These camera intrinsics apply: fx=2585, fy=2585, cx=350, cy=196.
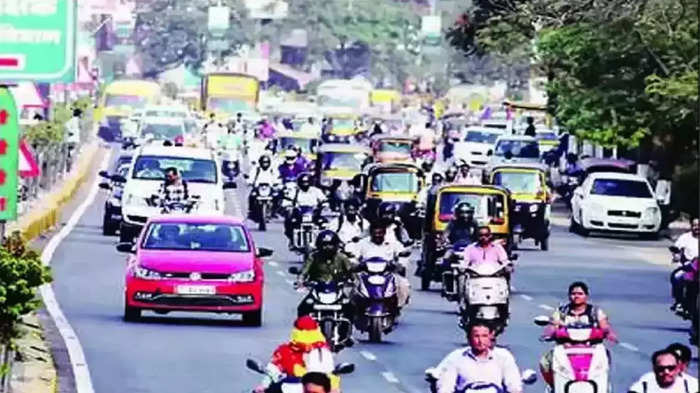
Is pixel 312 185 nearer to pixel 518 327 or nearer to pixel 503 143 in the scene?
pixel 518 327

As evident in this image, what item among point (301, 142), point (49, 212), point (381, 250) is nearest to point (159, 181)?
point (49, 212)

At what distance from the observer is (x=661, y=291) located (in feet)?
134

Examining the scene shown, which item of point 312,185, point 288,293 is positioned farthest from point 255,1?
point 288,293

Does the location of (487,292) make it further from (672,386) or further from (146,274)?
(672,386)

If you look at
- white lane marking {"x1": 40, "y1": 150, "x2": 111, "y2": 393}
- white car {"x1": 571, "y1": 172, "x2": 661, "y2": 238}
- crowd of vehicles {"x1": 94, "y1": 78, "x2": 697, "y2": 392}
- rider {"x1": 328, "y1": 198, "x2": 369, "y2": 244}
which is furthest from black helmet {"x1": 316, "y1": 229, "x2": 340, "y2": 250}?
white car {"x1": 571, "y1": 172, "x2": 661, "y2": 238}

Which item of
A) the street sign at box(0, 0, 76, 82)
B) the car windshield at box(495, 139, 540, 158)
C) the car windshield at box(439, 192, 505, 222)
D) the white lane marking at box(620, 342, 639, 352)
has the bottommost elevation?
the white lane marking at box(620, 342, 639, 352)

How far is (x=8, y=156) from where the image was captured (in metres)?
19.0

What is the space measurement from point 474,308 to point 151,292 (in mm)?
3968

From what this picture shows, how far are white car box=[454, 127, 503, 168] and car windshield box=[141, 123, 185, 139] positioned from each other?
9506 millimetres

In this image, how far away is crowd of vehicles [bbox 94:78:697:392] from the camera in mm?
28891

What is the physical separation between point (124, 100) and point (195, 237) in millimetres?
91456

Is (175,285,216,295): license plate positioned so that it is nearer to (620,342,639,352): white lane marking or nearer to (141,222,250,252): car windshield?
(141,222,250,252): car windshield

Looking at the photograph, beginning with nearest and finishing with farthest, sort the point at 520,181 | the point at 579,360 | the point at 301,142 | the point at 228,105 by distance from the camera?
the point at 579,360 → the point at 520,181 → the point at 301,142 → the point at 228,105

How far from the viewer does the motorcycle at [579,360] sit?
19156 millimetres
